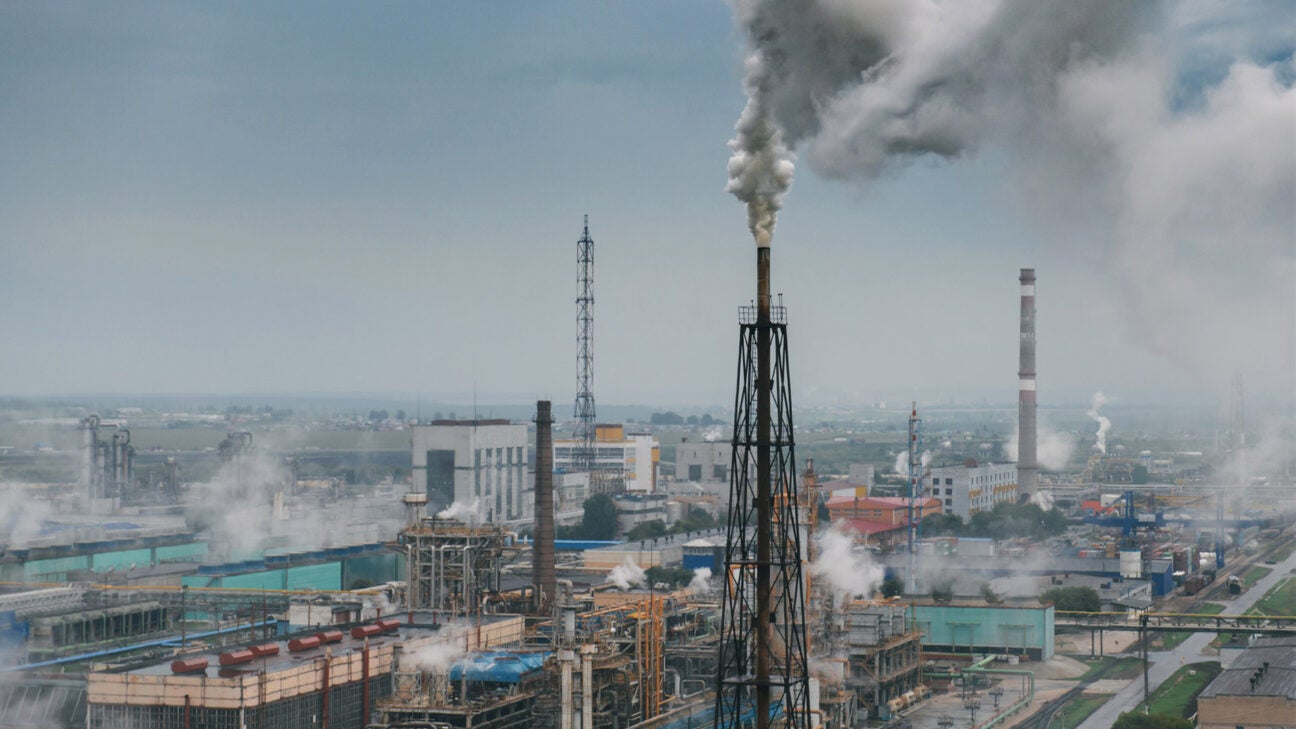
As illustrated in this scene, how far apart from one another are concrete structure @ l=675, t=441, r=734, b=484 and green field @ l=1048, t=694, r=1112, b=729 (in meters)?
48.9

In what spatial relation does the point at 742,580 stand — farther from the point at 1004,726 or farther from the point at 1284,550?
the point at 1284,550

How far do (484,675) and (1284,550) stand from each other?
5024cm

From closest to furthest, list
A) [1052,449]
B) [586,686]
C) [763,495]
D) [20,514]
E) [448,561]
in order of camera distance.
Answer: [763,495], [586,686], [448,561], [20,514], [1052,449]

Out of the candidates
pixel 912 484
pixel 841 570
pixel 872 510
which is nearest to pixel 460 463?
pixel 872 510

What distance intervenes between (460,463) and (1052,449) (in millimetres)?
53881

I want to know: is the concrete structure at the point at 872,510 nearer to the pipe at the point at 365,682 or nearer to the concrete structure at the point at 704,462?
the concrete structure at the point at 704,462

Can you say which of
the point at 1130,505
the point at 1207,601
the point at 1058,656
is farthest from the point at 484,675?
the point at 1130,505

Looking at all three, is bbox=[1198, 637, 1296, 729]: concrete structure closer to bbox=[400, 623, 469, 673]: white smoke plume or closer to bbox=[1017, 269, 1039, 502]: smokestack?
bbox=[400, 623, 469, 673]: white smoke plume

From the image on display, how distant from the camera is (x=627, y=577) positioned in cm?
4594

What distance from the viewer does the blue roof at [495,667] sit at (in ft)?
86.7

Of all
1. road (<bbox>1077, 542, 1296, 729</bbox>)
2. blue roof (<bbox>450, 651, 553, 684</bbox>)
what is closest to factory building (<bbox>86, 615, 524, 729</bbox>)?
blue roof (<bbox>450, 651, 553, 684</bbox>)

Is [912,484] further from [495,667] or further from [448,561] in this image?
[495,667]

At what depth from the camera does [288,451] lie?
106 m

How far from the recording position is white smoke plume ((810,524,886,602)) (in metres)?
36.1
